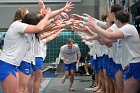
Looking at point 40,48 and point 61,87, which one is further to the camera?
point 61,87

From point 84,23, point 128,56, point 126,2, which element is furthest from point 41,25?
point 126,2

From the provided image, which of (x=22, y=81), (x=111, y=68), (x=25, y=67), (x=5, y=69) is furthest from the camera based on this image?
(x=111, y=68)

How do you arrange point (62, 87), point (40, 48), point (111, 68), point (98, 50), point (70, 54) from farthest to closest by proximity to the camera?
point (70, 54) → point (62, 87) → point (98, 50) → point (40, 48) → point (111, 68)

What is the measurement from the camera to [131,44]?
17.6ft

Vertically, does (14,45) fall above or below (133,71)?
above

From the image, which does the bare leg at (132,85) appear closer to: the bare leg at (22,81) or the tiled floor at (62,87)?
the bare leg at (22,81)

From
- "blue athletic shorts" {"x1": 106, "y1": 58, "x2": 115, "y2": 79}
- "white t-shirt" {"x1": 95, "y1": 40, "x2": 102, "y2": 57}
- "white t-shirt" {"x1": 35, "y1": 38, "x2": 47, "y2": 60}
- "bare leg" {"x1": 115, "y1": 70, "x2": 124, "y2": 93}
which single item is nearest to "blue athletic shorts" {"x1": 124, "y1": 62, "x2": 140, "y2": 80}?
"bare leg" {"x1": 115, "y1": 70, "x2": 124, "y2": 93}

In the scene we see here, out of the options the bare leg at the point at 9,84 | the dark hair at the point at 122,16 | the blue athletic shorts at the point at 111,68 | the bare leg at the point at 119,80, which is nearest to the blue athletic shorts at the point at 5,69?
the bare leg at the point at 9,84

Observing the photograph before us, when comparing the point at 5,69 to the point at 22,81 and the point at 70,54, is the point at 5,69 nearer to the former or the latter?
the point at 22,81

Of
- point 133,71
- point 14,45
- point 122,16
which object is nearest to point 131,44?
point 133,71

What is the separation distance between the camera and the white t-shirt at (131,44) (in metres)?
5.28

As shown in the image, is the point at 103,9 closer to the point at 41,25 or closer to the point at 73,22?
the point at 73,22

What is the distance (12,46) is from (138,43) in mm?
1913

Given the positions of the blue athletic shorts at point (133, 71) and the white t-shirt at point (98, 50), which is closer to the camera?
the blue athletic shorts at point (133, 71)
